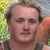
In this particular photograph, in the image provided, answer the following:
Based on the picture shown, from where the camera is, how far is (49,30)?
283 centimetres

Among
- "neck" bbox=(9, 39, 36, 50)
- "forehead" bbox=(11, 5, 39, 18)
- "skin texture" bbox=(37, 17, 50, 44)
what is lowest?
"neck" bbox=(9, 39, 36, 50)

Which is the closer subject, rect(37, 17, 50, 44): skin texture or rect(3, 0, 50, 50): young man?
rect(3, 0, 50, 50): young man

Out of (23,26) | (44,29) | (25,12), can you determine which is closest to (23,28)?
(23,26)

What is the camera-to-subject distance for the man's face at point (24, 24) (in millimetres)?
1906

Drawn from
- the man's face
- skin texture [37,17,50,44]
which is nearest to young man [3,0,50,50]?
the man's face

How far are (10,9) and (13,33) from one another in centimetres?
24

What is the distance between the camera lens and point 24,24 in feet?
6.30

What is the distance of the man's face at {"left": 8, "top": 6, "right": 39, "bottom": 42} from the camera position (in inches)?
75.0

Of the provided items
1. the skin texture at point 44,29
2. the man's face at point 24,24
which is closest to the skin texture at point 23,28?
the man's face at point 24,24

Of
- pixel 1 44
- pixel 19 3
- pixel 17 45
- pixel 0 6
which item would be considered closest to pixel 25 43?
pixel 17 45

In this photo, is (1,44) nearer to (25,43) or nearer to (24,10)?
(25,43)

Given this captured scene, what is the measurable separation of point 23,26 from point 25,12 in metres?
0.12

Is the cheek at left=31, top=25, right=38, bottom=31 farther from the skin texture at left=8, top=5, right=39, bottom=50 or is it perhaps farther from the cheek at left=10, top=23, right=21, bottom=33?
the cheek at left=10, top=23, right=21, bottom=33

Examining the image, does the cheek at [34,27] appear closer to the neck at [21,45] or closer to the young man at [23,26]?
the young man at [23,26]
